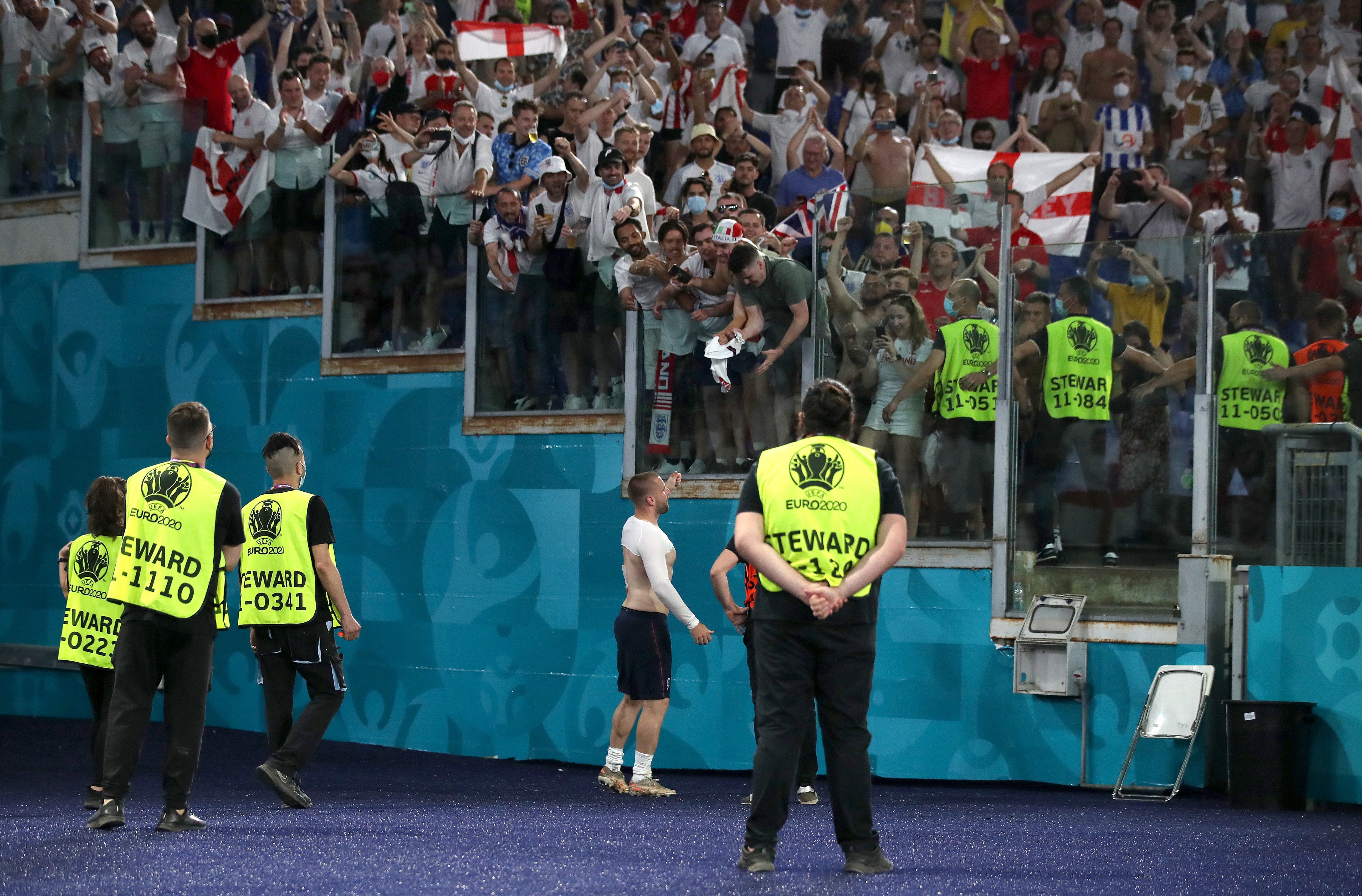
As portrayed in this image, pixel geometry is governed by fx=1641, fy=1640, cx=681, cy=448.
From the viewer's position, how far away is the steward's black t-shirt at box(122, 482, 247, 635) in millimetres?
6895

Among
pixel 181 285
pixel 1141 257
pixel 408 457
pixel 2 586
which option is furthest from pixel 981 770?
pixel 2 586

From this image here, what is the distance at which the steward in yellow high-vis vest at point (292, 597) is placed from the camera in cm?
843

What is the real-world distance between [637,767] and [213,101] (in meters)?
7.43

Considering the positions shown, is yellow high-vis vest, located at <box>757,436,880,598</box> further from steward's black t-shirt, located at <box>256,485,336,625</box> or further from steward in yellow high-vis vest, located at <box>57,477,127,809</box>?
steward in yellow high-vis vest, located at <box>57,477,127,809</box>

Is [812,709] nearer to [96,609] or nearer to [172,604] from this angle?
[172,604]

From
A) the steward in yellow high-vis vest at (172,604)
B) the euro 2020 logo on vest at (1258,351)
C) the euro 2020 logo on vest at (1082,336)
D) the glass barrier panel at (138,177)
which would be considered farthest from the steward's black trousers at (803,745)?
the glass barrier panel at (138,177)

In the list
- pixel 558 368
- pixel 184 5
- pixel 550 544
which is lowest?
pixel 550 544

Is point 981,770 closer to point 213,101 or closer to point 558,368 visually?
point 558,368

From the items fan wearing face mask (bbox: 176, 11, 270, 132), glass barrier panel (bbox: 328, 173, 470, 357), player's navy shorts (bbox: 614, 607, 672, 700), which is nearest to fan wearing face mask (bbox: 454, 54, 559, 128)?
glass barrier panel (bbox: 328, 173, 470, 357)

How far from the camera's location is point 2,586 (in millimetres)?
15234

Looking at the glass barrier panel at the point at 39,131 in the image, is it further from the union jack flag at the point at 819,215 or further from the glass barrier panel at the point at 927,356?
the glass barrier panel at the point at 927,356

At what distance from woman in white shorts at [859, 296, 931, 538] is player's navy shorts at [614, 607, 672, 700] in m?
1.98

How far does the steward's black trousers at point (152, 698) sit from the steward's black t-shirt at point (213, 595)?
0.03m

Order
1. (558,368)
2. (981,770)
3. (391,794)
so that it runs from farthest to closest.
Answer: (558,368) → (981,770) → (391,794)
